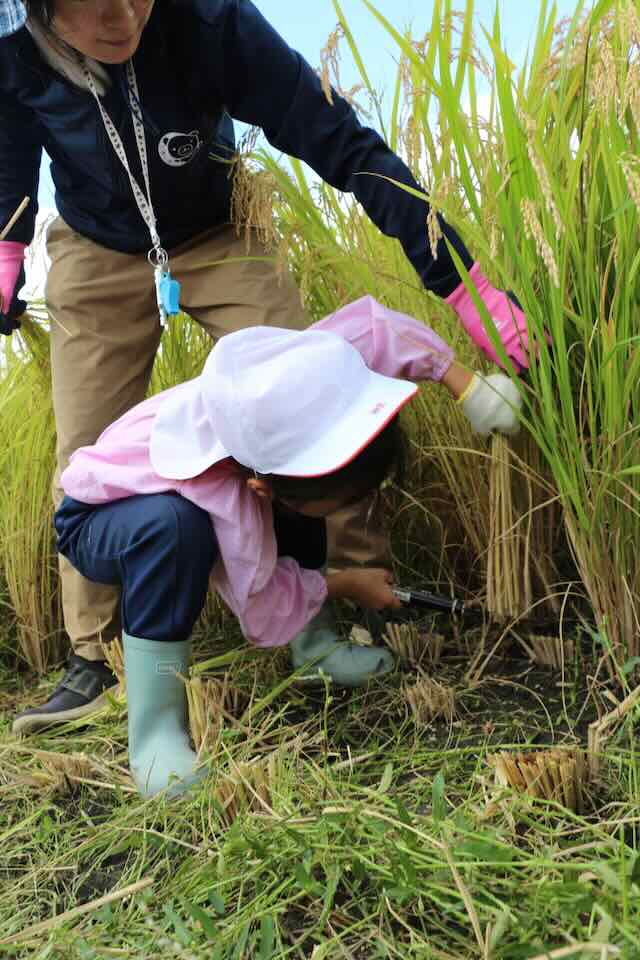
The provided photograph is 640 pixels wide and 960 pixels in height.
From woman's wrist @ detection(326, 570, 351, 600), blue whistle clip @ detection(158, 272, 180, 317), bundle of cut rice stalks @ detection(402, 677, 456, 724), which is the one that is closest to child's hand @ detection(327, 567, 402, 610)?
woman's wrist @ detection(326, 570, 351, 600)

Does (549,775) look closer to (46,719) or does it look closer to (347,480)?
(347,480)

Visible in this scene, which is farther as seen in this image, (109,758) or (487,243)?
(109,758)

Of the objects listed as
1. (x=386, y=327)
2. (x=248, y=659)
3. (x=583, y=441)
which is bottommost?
(x=248, y=659)

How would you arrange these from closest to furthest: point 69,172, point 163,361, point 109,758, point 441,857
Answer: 1. point 441,857
2. point 109,758
3. point 69,172
4. point 163,361

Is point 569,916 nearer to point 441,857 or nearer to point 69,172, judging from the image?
point 441,857

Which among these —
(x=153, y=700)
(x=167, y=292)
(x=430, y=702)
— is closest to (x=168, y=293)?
(x=167, y=292)

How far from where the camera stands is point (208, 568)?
160 centimetres

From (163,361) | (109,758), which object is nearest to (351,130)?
(163,361)

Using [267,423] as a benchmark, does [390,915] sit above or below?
below

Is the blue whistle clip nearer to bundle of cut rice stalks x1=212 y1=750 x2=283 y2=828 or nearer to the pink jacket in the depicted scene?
the pink jacket

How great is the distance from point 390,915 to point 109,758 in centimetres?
82

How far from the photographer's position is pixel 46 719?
1.99 metres

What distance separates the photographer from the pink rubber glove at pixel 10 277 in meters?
2.09

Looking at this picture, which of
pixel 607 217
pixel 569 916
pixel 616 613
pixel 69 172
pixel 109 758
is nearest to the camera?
pixel 569 916
